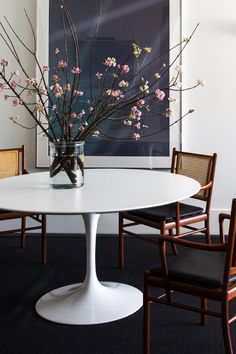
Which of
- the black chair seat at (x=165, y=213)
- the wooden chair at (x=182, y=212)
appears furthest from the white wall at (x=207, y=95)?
the black chair seat at (x=165, y=213)

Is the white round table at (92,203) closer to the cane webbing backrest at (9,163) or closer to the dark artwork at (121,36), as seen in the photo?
the cane webbing backrest at (9,163)

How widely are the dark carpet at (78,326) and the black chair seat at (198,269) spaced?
1.54 ft

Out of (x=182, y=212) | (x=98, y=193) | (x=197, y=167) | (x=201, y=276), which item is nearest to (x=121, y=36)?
(x=197, y=167)

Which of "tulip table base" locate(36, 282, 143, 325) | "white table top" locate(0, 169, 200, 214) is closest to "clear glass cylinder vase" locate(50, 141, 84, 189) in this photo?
"white table top" locate(0, 169, 200, 214)

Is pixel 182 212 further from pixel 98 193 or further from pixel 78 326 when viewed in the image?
pixel 78 326

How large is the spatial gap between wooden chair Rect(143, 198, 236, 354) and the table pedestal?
1.90ft

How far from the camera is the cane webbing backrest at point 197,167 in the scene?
3.25 m

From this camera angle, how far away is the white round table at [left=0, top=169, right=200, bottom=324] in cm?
211

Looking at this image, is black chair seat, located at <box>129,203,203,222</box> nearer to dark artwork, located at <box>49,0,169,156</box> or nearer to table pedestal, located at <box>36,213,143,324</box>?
table pedestal, located at <box>36,213,143,324</box>

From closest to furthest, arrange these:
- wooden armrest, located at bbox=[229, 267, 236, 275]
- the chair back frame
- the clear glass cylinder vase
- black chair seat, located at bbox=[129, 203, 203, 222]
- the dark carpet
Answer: wooden armrest, located at bbox=[229, 267, 236, 275]
the dark carpet
the clear glass cylinder vase
black chair seat, located at bbox=[129, 203, 203, 222]
the chair back frame

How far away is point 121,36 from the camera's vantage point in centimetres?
392

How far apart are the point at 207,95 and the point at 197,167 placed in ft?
3.00

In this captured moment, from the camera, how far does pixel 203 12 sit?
389 cm

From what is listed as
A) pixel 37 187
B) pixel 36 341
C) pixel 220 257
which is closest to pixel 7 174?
pixel 37 187
